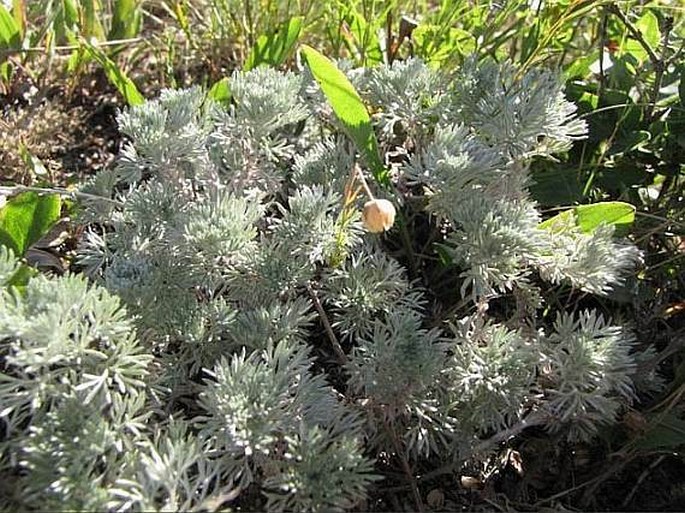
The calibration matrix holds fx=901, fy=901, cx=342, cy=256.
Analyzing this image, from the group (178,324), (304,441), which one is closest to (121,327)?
(178,324)

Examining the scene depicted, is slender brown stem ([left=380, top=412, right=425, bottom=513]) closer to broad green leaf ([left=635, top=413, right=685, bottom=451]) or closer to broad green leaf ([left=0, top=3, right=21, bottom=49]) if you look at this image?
broad green leaf ([left=635, top=413, right=685, bottom=451])

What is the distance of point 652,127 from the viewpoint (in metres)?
1.49

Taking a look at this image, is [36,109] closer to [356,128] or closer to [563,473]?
[356,128]

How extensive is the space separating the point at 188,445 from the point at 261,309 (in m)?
0.21

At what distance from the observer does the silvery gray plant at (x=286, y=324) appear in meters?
0.98

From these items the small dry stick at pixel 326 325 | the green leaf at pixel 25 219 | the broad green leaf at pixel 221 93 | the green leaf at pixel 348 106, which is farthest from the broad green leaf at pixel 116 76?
the small dry stick at pixel 326 325

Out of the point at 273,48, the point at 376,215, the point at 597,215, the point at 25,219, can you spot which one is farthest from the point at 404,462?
the point at 273,48

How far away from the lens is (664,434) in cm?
122

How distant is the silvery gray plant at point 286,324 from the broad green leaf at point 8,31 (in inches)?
23.4

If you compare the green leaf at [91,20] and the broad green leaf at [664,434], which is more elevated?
the green leaf at [91,20]

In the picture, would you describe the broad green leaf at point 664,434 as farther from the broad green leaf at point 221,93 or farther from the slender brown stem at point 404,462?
the broad green leaf at point 221,93

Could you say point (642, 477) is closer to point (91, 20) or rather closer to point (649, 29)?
point (649, 29)

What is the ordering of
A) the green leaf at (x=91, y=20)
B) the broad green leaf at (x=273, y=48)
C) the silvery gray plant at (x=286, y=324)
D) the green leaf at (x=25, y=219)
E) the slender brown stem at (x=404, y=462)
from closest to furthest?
1. the silvery gray plant at (x=286, y=324)
2. the slender brown stem at (x=404, y=462)
3. the green leaf at (x=25, y=219)
4. the broad green leaf at (x=273, y=48)
5. the green leaf at (x=91, y=20)

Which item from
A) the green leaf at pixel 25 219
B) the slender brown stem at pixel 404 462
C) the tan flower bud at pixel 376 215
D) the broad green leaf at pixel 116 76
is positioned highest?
the tan flower bud at pixel 376 215
